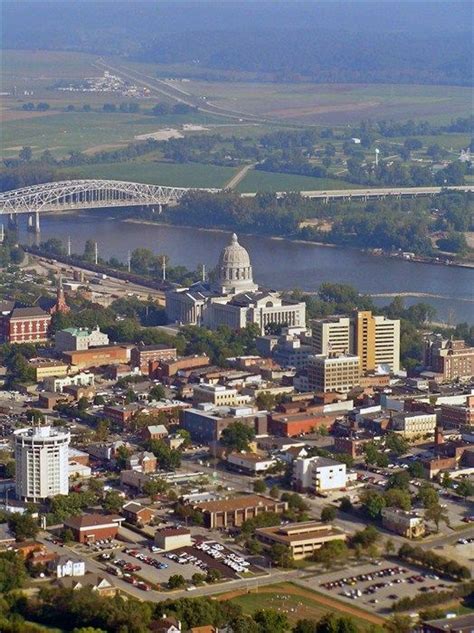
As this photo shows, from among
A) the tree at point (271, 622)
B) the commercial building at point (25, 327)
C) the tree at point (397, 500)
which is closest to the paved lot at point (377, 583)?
the tree at point (271, 622)

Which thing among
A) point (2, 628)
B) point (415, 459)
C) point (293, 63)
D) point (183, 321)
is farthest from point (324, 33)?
point (2, 628)

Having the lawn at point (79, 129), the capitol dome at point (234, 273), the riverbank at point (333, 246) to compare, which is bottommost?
the lawn at point (79, 129)

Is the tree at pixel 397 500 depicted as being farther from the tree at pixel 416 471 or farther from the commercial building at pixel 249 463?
the commercial building at pixel 249 463

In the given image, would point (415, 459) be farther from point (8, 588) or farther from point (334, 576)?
point (8, 588)

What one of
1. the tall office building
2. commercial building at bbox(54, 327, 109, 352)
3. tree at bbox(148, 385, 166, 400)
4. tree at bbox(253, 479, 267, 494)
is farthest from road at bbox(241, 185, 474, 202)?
tree at bbox(253, 479, 267, 494)

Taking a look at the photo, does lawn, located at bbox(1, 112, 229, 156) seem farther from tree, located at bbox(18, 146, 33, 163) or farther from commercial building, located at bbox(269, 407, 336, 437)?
commercial building, located at bbox(269, 407, 336, 437)

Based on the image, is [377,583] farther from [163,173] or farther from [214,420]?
[163,173]

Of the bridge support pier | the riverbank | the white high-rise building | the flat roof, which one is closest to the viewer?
the flat roof
